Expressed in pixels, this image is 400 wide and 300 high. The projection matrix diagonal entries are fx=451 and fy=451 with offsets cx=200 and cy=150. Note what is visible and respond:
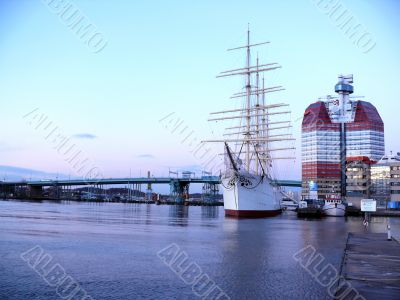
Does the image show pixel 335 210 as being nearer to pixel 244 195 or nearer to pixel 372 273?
pixel 244 195

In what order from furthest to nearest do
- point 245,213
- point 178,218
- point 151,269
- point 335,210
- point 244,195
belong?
point 335,210 < point 178,218 < point 245,213 < point 244,195 < point 151,269

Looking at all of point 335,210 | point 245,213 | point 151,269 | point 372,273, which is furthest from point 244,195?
point 372,273

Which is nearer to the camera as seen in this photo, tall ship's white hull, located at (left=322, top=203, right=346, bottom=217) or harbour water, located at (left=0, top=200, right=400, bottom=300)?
harbour water, located at (left=0, top=200, right=400, bottom=300)

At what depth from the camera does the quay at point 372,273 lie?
15836 millimetres

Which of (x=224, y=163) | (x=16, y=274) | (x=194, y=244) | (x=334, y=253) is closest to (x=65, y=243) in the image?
(x=194, y=244)

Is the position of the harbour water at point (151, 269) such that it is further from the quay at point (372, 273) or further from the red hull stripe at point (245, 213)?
the red hull stripe at point (245, 213)

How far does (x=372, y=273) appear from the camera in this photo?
19.7 metres

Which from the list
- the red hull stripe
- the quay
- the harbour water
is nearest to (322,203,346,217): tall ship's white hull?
the red hull stripe

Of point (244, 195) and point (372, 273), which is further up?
point (244, 195)

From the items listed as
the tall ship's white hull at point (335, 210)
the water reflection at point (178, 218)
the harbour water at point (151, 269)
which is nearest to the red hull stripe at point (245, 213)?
the water reflection at point (178, 218)

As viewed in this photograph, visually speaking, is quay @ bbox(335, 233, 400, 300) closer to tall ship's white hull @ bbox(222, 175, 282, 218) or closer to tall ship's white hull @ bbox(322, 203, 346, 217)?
tall ship's white hull @ bbox(222, 175, 282, 218)

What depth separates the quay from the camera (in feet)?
52.0

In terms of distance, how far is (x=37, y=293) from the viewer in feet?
55.0

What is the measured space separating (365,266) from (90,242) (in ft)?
65.5
